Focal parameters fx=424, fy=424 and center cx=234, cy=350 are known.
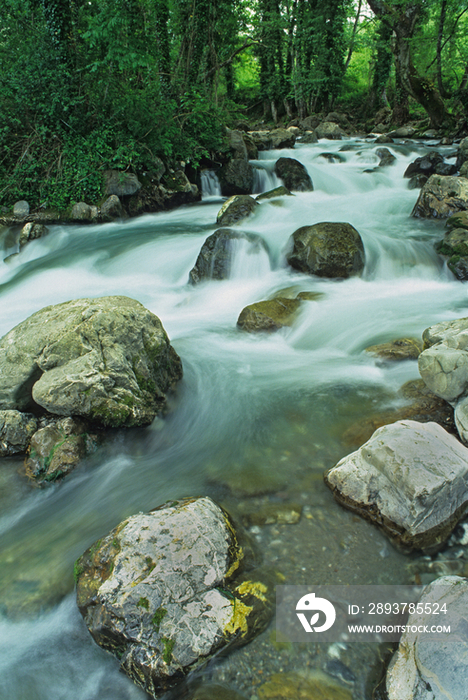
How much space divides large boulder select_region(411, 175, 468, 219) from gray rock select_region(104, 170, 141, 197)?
23.3ft

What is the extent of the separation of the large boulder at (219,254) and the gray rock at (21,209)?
5627 mm

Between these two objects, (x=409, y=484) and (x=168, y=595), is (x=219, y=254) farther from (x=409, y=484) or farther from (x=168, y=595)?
(x=168, y=595)

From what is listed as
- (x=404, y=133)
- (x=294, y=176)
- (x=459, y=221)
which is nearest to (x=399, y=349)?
(x=459, y=221)

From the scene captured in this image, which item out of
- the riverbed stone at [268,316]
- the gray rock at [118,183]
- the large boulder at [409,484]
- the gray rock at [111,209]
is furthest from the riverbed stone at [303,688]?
the gray rock at [118,183]

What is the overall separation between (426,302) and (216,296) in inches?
133

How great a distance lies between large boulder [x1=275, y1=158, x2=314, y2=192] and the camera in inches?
499

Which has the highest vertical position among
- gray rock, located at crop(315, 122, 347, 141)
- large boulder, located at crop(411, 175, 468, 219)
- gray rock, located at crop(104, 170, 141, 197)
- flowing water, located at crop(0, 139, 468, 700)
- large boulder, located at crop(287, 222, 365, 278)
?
gray rock, located at crop(315, 122, 347, 141)

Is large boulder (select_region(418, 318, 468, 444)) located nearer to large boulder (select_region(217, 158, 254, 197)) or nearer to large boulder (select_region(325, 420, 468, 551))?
large boulder (select_region(325, 420, 468, 551))

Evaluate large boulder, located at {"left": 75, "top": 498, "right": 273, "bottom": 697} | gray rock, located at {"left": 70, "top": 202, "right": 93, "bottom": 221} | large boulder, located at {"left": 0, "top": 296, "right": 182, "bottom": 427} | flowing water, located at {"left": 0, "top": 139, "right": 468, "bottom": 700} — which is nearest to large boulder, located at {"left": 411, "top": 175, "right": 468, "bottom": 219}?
flowing water, located at {"left": 0, "top": 139, "right": 468, "bottom": 700}

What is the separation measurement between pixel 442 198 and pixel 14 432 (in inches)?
376

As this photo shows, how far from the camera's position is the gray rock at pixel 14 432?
366 centimetres

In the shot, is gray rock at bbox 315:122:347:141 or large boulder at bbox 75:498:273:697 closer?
large boulder at bbox 75:498:273:697

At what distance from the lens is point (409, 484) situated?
107 inches

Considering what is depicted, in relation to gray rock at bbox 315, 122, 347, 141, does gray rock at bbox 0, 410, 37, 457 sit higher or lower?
Result: lower
